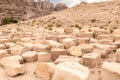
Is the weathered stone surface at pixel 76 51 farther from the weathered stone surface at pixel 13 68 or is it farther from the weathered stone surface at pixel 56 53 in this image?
the weathered stone surface at pixel 13 68

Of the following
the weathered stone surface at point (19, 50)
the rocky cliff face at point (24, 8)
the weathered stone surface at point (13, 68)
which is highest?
the rocky cliff face at point (24, 8)

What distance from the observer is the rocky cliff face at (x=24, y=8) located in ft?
207

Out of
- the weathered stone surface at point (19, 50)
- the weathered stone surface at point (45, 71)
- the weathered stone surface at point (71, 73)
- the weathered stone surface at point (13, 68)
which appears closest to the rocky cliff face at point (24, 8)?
the weathered stone surface at point (19, 50)

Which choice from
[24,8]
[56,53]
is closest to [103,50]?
[56,53]

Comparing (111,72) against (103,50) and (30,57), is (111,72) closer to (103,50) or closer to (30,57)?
(103,50)

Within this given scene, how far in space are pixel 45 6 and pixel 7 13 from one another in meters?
18.8

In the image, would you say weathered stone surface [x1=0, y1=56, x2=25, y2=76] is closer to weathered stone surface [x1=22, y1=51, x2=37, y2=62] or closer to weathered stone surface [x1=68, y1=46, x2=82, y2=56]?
weathered stone surface [x1=22, y1=51, x2=37, y2=62]

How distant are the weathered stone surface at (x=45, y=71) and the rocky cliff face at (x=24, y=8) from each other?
59.8 meters

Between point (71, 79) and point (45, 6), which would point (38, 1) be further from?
point (71, 79)

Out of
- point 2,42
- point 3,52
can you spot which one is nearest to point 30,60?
point 3,52

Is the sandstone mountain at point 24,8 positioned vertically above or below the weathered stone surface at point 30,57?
above

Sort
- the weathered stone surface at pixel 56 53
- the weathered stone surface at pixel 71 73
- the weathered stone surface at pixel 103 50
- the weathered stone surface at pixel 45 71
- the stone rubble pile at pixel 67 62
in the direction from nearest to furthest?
the weathered stone surface at pixel 71 73
the stone rubble pile at pixel 67 62
the weathered stone surface at pixel 45 71
the weathered stone surface at pixel 103 50
the weathered stone surface at pixel 56 53

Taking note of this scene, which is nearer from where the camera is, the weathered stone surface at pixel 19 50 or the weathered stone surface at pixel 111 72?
the weathered stone surface at pixel 111 72

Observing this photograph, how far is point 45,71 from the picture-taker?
324cm
